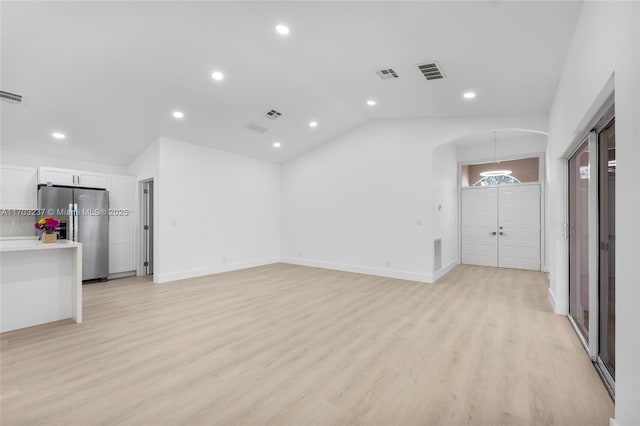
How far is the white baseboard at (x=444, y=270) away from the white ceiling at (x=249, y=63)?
3.22 m

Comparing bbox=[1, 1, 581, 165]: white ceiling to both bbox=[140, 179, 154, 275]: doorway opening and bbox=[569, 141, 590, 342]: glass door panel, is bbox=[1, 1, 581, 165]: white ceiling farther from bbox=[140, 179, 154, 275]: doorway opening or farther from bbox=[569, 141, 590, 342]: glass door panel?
bbox=[569, 141, 590, 342]: glass door panel

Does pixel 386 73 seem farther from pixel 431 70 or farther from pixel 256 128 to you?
pixel 256 128

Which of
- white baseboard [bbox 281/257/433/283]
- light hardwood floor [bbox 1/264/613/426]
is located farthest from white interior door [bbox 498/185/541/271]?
light hardwood floor [bbox 1/264/613/426]

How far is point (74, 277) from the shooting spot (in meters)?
3.84

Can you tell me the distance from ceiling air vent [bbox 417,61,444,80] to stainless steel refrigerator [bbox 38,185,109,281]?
20.5 feet

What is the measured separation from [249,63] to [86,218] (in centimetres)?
441

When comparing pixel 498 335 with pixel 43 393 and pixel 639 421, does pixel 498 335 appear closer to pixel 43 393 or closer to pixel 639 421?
pixel 639 421

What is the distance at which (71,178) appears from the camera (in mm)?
5840

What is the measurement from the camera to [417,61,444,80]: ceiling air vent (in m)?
3.91

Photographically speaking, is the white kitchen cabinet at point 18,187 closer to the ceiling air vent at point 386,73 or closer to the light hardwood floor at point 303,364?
the light hardwood floor at point 303,364

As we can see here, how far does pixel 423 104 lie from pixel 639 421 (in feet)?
15.9

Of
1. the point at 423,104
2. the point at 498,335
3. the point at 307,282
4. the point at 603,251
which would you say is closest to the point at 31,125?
the point at 307,282

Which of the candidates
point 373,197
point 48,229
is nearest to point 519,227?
point 373,197

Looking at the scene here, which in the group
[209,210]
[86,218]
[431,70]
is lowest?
[86,218]
